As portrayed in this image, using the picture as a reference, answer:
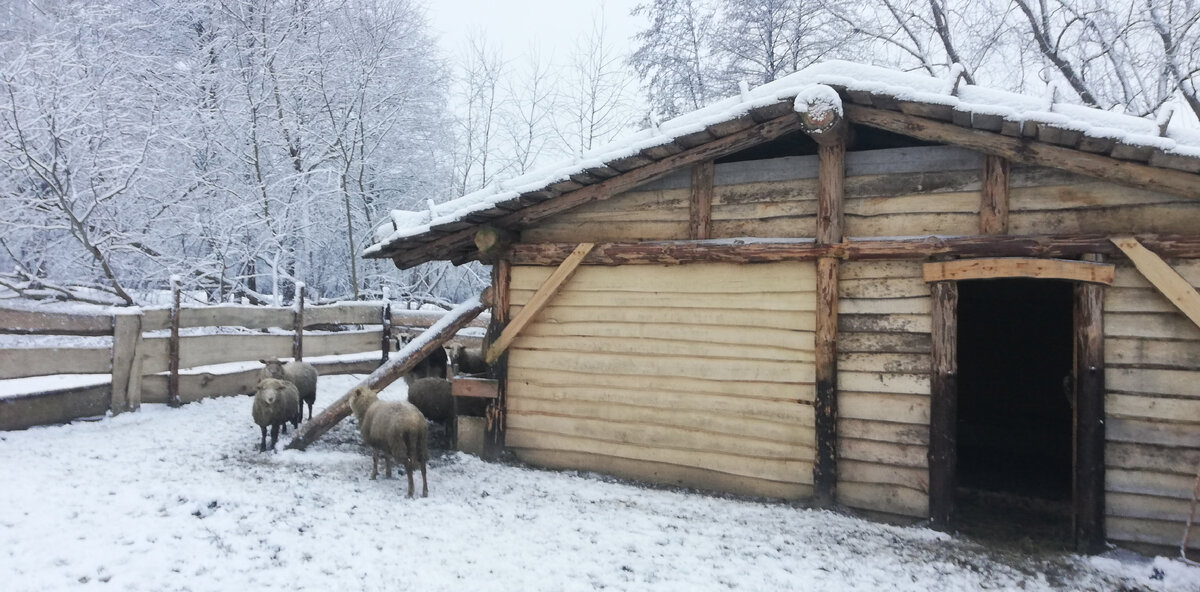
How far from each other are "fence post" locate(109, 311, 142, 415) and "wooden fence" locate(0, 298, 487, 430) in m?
0.01

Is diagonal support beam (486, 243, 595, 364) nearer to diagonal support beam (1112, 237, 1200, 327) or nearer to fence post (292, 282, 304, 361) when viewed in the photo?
diagonal support beam (1112, 237, 1200, 327)

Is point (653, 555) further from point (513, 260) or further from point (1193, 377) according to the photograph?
point (1193, 377)

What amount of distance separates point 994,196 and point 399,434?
591cm

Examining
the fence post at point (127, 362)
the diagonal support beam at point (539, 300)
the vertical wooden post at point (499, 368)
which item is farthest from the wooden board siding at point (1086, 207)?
the fence post at point (127, 362)

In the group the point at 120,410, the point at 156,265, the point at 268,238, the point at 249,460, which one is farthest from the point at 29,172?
the point at 249,460

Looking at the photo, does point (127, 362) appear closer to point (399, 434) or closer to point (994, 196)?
point (399, 434)

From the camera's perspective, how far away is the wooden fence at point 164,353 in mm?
7273

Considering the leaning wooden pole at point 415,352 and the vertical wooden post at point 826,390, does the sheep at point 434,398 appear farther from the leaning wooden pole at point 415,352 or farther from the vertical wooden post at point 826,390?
the vertical wooden post at point 826,390

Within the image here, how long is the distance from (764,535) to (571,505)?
72.1 inches

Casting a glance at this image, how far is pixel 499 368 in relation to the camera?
7.45 m

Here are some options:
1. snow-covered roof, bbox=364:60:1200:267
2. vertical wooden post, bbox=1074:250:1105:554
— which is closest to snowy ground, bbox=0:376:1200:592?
vertical wooden post, bbox=1074:250:1105:554

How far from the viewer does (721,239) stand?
21.2 feet

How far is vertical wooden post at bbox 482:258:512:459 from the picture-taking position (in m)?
7.43

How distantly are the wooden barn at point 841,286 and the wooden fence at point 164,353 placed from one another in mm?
4004
